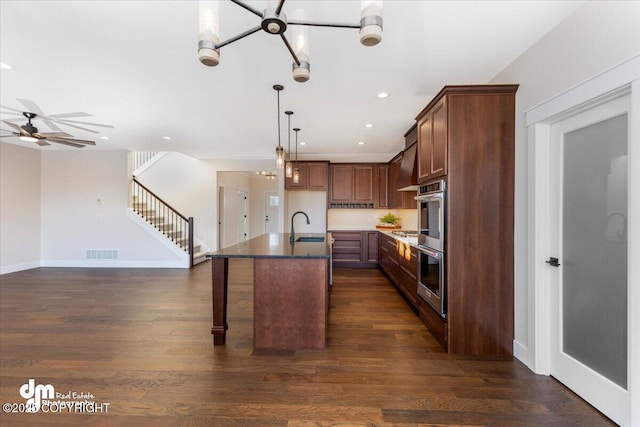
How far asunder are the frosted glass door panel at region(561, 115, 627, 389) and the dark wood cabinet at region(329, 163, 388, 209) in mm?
4289

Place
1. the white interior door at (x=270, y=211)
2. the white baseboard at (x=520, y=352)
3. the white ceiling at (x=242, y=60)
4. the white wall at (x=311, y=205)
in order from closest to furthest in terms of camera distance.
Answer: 1. the white ceiling at (x=242, y=60)
2. the white baseboard at (x=520, y=352)
3. the white wall at (x=311, y=205)
4. the white interior door at (x=270, y=211)

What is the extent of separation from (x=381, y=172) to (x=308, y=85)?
3697 mm

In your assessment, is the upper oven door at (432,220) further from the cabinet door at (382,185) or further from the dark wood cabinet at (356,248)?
the cabinet door at (382,185)

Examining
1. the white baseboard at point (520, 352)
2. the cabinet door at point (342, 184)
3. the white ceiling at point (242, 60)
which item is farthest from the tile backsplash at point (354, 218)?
the white baseboard at point (520, 352)

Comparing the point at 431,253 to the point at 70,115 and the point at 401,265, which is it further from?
the point at 70,115

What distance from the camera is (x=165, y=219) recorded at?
24.1 ft

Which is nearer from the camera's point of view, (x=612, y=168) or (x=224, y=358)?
(x=612, y=168)

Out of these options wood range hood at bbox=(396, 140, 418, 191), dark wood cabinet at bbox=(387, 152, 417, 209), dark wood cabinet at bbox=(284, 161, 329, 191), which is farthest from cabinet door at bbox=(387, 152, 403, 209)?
dark wood cabinet at bbox=(284, 161, 329, 191)

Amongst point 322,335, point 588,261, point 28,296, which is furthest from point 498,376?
point 28,296

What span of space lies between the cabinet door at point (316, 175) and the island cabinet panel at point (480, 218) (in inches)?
155

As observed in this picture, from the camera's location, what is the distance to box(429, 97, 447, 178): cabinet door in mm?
2525

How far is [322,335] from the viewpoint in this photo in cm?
258

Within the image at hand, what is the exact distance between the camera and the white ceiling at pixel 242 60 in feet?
6.13

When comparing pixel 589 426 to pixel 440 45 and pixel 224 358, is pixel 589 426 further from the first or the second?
pixel 440 45
